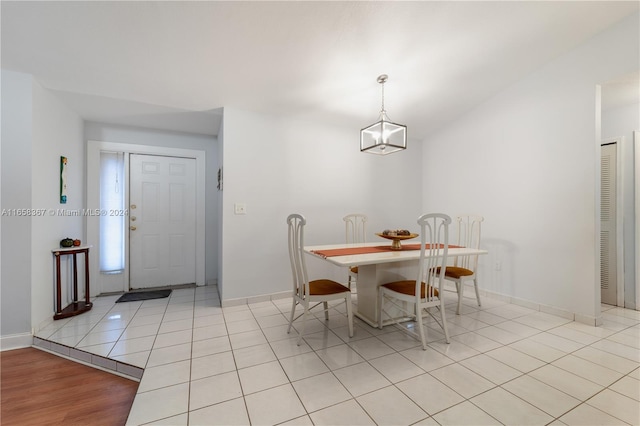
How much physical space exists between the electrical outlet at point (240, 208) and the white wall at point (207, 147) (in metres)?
1.13

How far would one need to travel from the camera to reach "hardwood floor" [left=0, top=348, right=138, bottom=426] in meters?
1.48

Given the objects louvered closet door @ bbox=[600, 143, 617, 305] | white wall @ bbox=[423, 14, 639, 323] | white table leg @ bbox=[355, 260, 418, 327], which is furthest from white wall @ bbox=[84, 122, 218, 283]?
louvered closet door @ bbox=[600, 143, 617, 305]

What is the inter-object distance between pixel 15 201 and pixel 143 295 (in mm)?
1708

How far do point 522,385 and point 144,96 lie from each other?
4.01 m

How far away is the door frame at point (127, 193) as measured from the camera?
3.32 m

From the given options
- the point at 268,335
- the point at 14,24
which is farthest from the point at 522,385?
the point at 14,24

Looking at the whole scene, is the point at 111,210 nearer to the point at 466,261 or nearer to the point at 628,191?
the point at 466,261

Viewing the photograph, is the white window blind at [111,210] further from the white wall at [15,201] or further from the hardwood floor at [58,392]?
the hardwood floor at [58,392]

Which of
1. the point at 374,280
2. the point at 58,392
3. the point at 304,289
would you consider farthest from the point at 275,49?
the point at 58,392

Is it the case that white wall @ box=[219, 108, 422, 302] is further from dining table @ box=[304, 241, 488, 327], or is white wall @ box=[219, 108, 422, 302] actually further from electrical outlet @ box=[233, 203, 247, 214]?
dining table @ box=[304, 241, 488, 327]

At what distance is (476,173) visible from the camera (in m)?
3.56

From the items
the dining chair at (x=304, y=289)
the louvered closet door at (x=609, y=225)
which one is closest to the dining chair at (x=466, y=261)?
the dining chair at (x=304, y=289)

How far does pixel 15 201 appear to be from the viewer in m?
2.20

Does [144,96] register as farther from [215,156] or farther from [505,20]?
[505,20]
